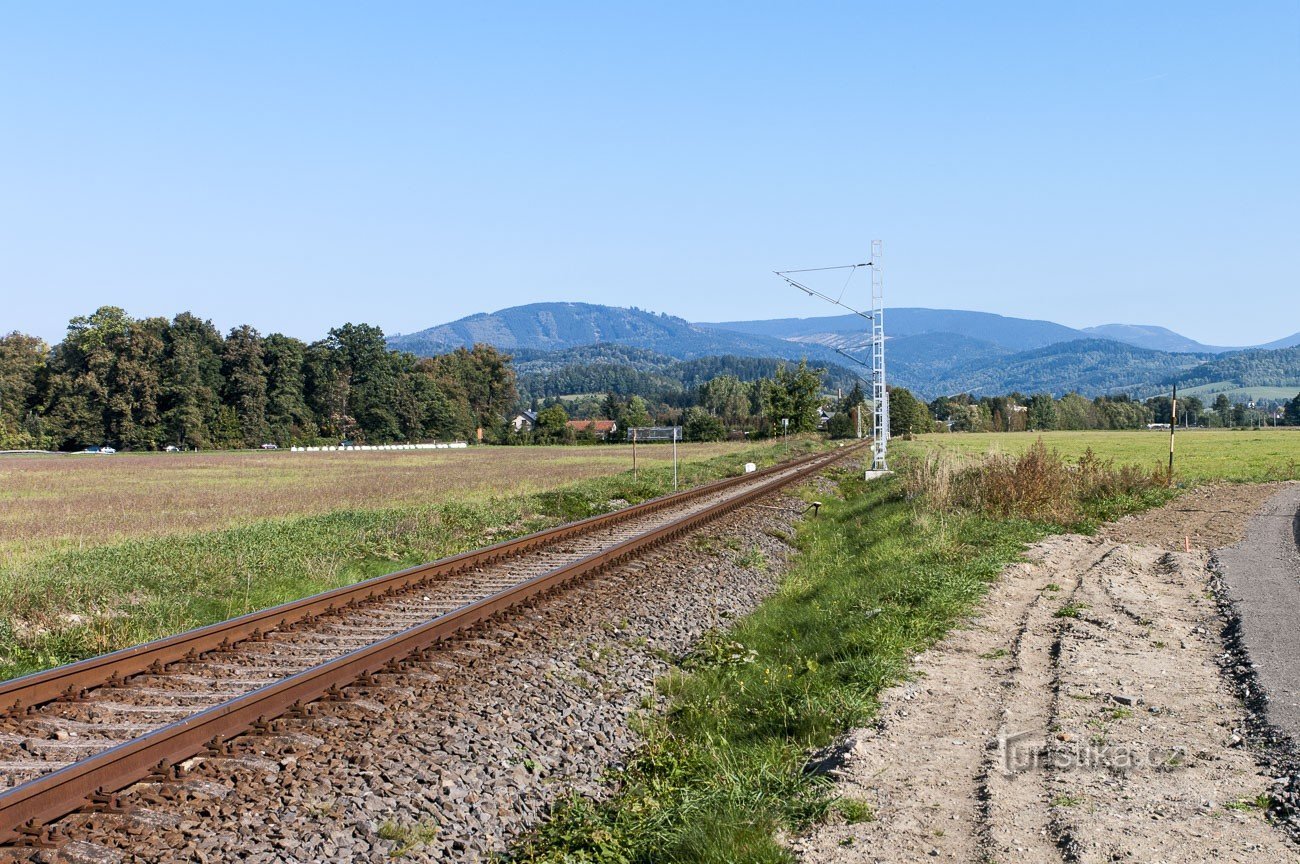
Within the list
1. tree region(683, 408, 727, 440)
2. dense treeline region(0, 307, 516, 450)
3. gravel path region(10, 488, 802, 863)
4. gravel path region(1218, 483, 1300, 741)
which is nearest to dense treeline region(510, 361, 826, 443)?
tree region(683, 408, 727, 440)

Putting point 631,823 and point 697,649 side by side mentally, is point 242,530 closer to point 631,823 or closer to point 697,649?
point 697,649

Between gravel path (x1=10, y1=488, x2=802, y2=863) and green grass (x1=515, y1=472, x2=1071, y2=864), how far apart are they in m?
0.34

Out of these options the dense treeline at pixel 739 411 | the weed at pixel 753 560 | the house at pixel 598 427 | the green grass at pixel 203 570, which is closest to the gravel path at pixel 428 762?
the green grass at pixel 203 570

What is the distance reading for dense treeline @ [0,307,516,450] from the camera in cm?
9925

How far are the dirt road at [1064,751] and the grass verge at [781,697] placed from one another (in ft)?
1.11

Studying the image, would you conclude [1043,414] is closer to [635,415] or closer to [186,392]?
[635,415]

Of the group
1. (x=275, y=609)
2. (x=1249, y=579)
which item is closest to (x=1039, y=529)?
(x=1249, y=579)

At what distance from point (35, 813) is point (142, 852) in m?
0.75

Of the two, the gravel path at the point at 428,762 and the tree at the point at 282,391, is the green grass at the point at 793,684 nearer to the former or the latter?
the gravel path at the point at 428,762

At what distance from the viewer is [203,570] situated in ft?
44.9

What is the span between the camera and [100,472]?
53625 millimetres

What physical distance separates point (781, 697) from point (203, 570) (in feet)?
29.9

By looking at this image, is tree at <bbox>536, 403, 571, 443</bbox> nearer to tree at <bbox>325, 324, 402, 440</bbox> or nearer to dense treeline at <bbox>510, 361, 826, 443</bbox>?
dense treeline at <bbox>510, 361, 826, 443</bbox>

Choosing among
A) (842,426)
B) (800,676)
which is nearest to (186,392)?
(842,426)
